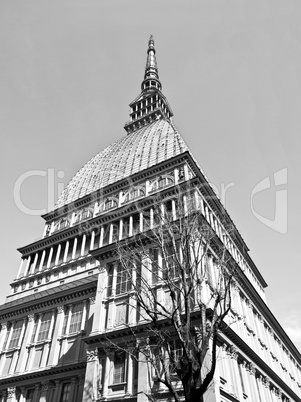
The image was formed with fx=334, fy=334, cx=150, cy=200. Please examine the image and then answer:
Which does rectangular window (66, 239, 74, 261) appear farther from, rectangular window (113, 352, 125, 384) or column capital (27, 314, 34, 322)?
rectangular window (113, 352, 125, 384)

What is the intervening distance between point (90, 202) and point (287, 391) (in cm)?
4000

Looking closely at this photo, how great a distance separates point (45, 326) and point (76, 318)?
431 cm

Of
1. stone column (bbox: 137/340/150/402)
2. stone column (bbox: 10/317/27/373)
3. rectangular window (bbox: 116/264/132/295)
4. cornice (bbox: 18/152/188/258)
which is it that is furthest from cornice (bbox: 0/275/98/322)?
cornice (bbox: 18/152/188/258)

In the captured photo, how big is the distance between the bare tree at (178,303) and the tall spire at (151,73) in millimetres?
89023

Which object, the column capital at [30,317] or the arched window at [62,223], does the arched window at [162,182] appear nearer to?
the arched window at [62,223]

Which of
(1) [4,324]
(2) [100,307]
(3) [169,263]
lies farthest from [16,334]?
(3) [169,263]

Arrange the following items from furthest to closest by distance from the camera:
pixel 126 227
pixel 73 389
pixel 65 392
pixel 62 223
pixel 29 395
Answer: pixel 62 223, pixel 126 227, pixel 29 395, pixel 65 392, pixel 73 389

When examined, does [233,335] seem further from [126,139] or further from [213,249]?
[126,139]

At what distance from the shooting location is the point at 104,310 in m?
27.7

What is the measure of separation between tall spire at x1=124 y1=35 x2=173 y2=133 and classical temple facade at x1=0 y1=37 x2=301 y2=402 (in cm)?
2347

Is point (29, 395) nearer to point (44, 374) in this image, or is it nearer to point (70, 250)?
point (44, 374)

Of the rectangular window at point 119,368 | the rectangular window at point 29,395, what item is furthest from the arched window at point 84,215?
the rectangular window at point 119,368

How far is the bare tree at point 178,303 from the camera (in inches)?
540

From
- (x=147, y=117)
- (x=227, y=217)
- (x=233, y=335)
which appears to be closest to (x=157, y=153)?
(x=227, y=217)
